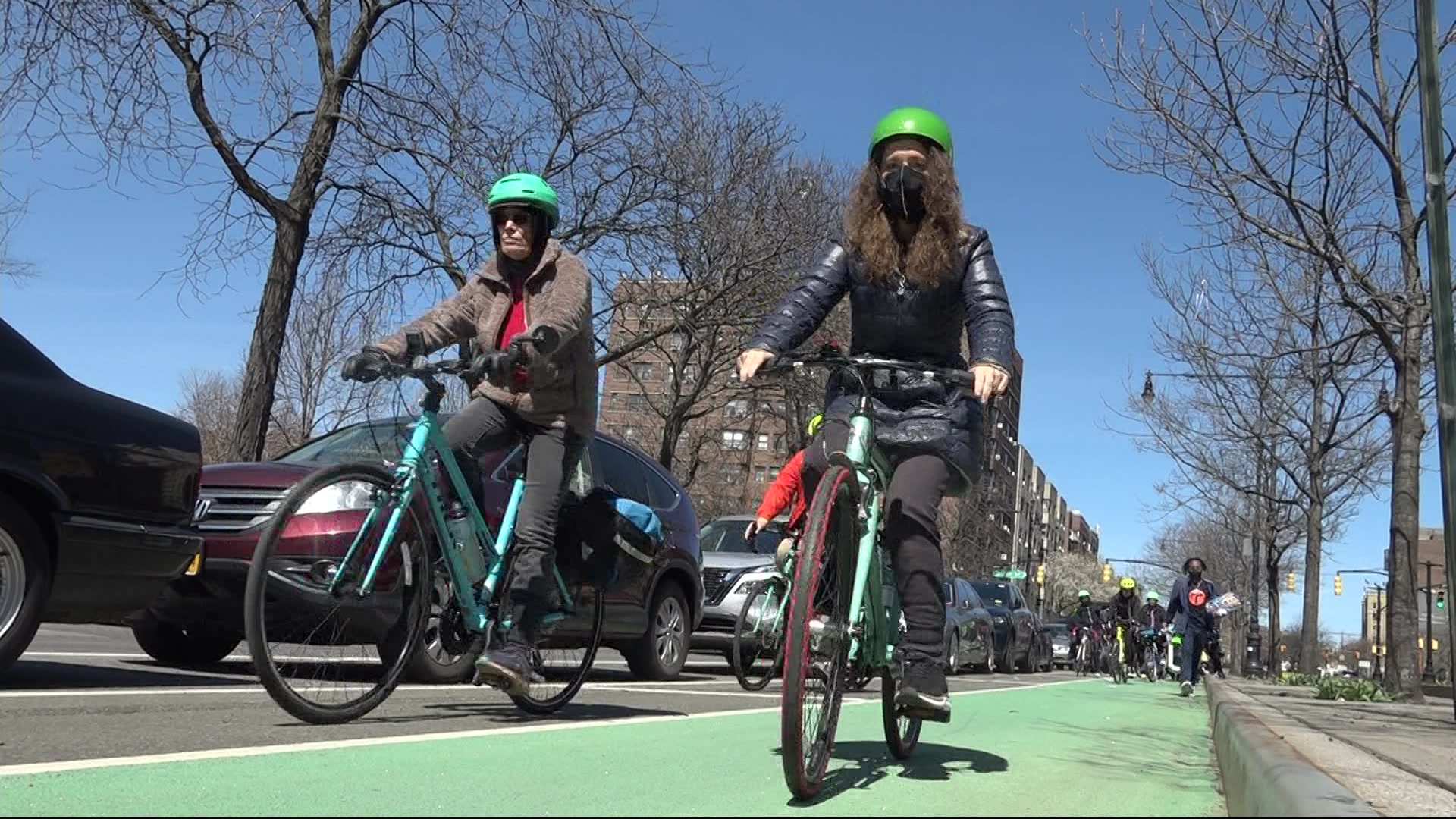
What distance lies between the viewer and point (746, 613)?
648cm

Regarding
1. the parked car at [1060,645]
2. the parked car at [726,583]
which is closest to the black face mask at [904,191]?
the parked car at [726,583]

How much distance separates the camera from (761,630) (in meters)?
5.22

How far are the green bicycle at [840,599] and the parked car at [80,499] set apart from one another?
3.68 meters

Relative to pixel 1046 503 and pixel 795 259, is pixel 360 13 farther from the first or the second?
pixel 1046 503

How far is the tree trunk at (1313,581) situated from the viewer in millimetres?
27031

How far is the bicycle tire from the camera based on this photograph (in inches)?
169

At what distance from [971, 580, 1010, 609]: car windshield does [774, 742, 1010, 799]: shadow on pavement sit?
19.7 meters

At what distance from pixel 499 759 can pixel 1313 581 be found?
2705 cm

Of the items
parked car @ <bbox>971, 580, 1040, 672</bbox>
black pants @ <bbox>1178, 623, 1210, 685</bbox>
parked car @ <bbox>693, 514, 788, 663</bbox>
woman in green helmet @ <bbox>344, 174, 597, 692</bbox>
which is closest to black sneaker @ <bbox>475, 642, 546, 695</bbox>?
woman in green helmet @ <bbox>344, 174, 597, 692</bbox>

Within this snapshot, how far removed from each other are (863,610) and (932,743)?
1514mm

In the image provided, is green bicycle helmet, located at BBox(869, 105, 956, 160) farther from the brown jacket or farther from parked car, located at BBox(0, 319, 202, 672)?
parked car, located at BBox(0, 319, 202, 672)

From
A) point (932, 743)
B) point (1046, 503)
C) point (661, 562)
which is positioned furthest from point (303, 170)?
point (1046, 503)

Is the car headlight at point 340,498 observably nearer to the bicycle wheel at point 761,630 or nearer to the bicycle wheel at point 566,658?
the bicycle wheel at point 566,658

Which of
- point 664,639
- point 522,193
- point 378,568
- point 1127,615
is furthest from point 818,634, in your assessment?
point 1127,615
